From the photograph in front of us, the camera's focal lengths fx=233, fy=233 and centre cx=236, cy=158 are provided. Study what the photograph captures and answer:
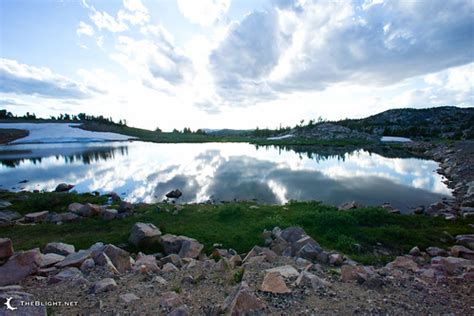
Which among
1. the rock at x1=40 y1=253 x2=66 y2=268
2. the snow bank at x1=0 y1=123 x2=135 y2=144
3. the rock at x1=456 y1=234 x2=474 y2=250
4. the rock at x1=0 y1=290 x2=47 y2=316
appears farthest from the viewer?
the snow bank at x1=0 y1=123 x2=135 y2=144

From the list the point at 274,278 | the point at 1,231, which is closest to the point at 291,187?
the point at 274,278

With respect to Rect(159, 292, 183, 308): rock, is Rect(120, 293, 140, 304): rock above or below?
below

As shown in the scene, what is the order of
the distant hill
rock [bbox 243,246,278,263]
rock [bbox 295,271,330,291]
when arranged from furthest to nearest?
the distant hill → rock [bbox 243,246,278,263] → rock [bbox 295,271,330,291]

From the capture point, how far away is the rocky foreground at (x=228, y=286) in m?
4.05

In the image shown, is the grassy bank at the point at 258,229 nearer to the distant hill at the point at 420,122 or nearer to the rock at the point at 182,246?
the rock at the point at 182,246

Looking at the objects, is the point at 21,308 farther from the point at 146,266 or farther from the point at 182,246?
the point at 182,246

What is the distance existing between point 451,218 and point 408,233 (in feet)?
12.3

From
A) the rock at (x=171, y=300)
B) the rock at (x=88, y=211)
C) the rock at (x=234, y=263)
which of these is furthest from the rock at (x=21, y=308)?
the rock at (x=88, y=211)

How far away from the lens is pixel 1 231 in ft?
32.6

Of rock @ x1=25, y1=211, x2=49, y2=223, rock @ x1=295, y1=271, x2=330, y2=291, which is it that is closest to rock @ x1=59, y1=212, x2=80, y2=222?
rock @ x1=25, y1=211, x2=49, y2=223

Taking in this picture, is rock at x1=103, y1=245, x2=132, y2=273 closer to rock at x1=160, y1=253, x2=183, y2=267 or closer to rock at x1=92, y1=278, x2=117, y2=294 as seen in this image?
rock at x1=160, y1=253, x2=183, y2=267

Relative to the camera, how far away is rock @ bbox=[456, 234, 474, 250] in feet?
26.6

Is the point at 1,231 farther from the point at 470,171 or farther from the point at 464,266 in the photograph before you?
the point at 470,171

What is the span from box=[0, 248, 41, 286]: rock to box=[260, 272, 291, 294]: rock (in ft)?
18.1
